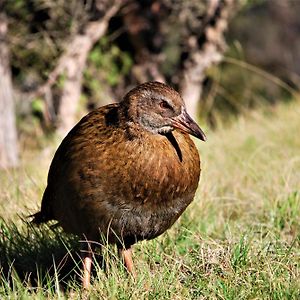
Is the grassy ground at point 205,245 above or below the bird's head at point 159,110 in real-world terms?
below

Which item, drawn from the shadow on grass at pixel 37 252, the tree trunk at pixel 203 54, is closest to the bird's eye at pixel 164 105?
the shadow on grass at pixel 37 252

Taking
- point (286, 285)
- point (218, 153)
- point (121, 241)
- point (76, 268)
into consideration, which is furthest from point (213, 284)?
point (218, 153)

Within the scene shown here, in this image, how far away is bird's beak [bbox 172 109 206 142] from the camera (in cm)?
A: 399

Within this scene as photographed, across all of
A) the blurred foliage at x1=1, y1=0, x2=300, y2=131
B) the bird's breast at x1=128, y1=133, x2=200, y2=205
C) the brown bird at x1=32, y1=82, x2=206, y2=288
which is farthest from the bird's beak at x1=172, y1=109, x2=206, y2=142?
the blurred foliage at x1=1, y1=0, x2=300, y2=131

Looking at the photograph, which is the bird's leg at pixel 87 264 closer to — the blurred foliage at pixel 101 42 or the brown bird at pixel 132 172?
the brown bird at pixel 132 172

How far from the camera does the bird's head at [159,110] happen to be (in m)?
4.03

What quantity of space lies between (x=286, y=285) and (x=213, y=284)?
375mm

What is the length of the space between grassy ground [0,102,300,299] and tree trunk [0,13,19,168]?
1226 millimetres

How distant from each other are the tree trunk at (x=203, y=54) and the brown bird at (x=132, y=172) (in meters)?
5.03

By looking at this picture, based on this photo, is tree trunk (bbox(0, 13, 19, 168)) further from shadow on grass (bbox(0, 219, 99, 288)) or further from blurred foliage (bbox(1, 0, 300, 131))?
shadow on grass (bbox(0, 219, 99, 288))

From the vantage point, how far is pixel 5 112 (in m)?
7.92

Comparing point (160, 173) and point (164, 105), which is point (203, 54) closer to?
point (164, 105)

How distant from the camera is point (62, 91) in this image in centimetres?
848

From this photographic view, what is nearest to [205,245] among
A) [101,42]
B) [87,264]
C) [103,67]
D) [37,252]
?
[87,264]
